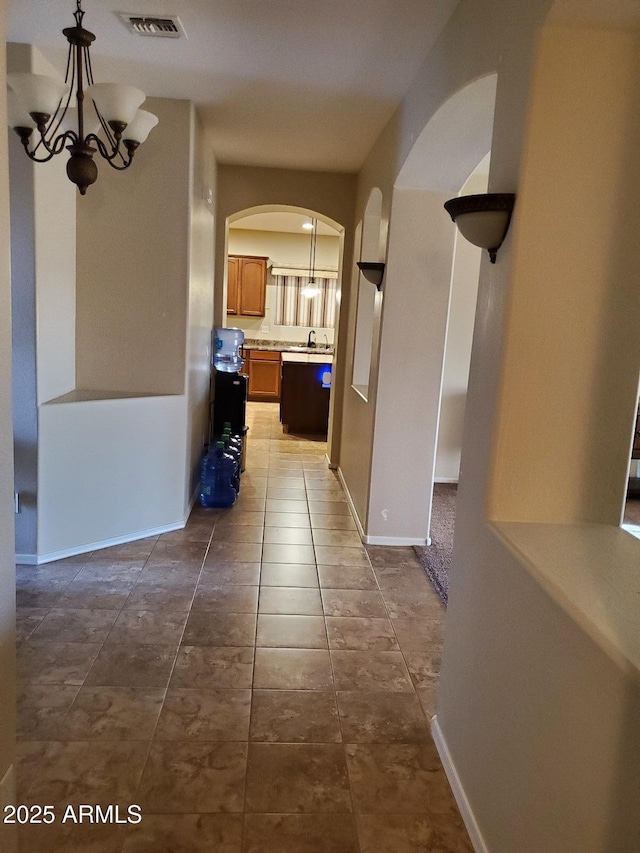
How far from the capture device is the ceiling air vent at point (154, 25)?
104 inches

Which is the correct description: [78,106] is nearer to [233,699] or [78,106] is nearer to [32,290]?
[32,290]

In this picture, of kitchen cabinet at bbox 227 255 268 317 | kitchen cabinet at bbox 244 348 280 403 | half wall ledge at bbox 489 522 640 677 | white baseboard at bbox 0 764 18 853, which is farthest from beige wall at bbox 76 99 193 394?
kitchen cabinet at bbox 227 255 268 317

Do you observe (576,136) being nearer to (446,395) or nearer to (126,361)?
(126,361)

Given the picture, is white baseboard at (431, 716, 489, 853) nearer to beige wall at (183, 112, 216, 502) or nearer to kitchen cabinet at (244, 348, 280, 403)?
beige wall at (183, 112, 216, 502)

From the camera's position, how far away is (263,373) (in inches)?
377

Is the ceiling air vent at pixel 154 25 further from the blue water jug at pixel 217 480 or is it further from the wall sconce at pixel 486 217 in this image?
the blue water jug at pixel 217 480

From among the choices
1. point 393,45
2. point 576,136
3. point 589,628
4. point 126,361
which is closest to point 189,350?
point 126,361

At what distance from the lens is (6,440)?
5.23ft

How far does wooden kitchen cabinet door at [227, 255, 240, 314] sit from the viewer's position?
378 inches

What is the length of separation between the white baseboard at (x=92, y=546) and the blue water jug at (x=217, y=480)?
0.46 m

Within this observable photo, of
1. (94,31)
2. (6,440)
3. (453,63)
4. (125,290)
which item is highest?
(94,31)

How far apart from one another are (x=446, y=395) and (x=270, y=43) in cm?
345

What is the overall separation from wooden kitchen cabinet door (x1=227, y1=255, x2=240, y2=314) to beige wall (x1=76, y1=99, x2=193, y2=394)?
5982 millimetres

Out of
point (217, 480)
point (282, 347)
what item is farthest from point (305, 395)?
point (217, 480)
